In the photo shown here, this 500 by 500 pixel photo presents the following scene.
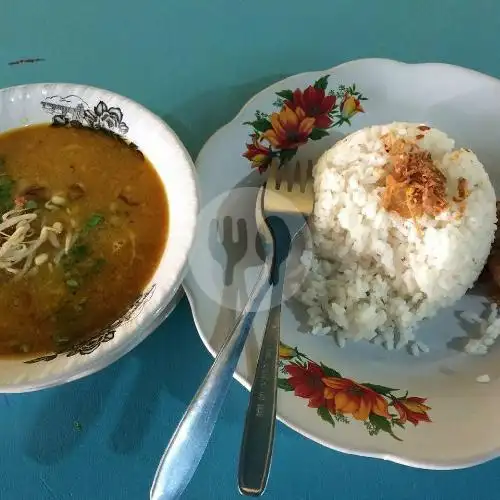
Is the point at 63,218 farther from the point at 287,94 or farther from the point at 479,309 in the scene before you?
the point at 479,309

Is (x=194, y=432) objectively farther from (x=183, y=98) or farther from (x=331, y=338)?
(x=183, y=98)

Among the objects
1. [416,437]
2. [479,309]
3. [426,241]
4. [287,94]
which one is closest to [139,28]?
[287,94]

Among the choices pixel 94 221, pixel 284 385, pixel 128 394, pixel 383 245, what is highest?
pixel 94 221

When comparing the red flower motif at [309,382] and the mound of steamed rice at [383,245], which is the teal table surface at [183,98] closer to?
the red flower motif at [309,382]

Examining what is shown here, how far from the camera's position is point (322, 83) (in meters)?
1.71

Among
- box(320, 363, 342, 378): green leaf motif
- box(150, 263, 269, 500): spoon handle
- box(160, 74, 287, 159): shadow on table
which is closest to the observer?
box(150, 263, 269, 500): spoon handle

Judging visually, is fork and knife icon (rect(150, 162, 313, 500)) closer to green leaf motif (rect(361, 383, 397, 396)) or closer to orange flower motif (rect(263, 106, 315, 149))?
orange flower motif (rect(263, 106, 315, 149))

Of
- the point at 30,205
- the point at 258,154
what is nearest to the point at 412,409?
the point at 258,154

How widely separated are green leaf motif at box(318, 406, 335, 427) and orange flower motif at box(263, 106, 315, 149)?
77 centimetres

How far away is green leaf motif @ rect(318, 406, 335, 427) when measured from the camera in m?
1.26

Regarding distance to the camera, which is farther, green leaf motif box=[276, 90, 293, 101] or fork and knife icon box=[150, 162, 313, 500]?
green leaf motif box=[276, 90, 293, 101]

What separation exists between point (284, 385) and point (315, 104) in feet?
2.80

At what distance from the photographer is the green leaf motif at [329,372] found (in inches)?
53.7

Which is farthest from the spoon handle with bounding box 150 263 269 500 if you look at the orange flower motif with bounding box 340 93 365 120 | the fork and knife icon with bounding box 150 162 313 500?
the orange flower motif with bounding box 340 93 365 120
